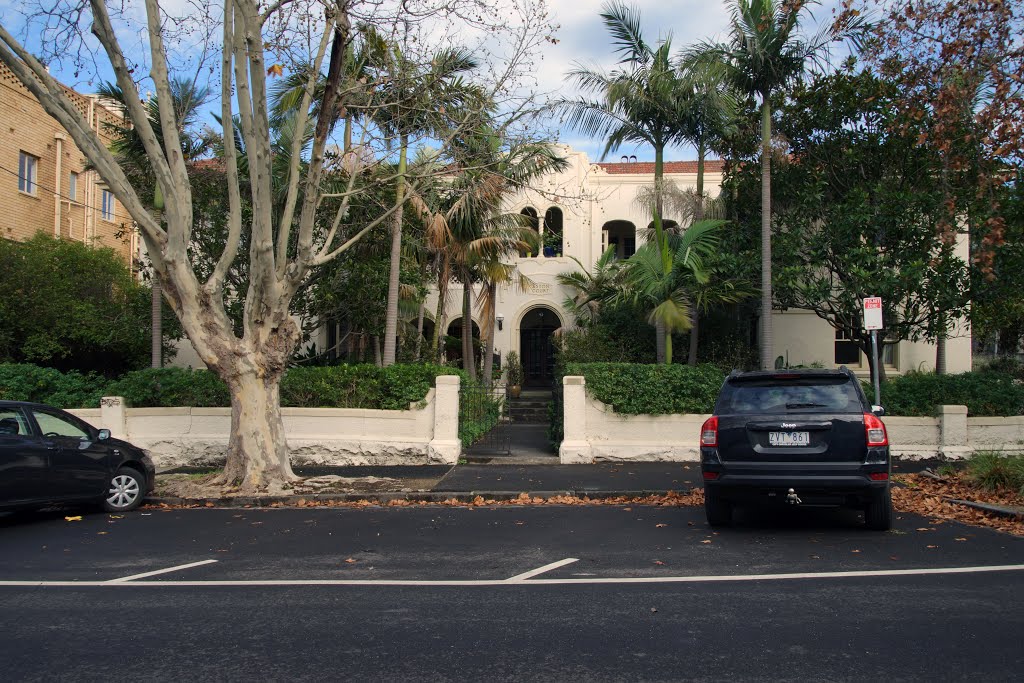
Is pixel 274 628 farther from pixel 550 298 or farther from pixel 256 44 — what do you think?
pixel 550 298

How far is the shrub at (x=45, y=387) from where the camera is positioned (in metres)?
14.2

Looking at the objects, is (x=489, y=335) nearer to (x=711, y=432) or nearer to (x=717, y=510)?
(x=717, y=510)

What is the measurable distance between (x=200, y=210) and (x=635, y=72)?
9.67 metres

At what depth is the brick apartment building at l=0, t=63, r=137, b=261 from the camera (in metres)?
23.0

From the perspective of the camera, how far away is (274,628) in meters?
5.12

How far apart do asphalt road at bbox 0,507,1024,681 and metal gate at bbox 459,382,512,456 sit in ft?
17.5

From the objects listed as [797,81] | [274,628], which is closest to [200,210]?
[797,81]

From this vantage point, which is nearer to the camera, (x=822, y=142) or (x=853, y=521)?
(x=853, y=521)

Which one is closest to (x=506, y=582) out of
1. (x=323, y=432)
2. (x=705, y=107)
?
(x=323, y=432)

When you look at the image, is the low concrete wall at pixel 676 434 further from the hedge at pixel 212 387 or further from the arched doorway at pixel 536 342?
the arched doorway at pixel 536 342

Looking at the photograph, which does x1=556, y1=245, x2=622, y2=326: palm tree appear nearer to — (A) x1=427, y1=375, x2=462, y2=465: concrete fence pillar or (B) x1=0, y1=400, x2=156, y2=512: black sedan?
(A) x1=427, y1=375, x2=462, y2=465: concrete fence pillar

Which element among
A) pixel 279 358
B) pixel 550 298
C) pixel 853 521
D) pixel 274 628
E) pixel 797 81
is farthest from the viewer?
pixel 550 298

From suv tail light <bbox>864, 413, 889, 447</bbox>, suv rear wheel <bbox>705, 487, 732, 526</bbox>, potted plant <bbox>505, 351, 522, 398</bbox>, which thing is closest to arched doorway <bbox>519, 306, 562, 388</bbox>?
potted plant <bbox>505, 351, 522, 398</bbox>

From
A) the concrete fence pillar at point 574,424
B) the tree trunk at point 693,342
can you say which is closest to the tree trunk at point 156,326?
the concrete fence pillar at point 574,424
